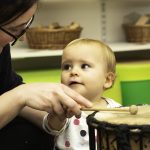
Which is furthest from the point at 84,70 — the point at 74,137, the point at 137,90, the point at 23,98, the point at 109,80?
the point at 137,90

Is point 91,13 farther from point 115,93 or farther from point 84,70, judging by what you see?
point 84,70

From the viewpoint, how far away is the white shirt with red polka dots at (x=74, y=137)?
1.49m

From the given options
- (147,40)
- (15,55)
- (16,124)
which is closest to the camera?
(16,124)

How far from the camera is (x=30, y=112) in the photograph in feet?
4.39

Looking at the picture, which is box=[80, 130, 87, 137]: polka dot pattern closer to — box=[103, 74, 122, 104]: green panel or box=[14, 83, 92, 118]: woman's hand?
box=[14, 83, 92, 118]: woman's hand

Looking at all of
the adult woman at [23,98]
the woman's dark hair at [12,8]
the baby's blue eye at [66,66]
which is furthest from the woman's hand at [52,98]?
the baby's blue eye at [66,66]

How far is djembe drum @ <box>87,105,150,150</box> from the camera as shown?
101 centimetres

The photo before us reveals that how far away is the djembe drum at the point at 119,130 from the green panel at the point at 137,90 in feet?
Result: 3.49

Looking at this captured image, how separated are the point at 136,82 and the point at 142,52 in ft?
1.63

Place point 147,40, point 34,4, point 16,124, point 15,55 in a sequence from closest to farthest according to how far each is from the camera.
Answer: point 34,4, point 16,124, point 15,55, point 147,40

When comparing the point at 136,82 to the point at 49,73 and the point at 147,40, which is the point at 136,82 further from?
the point at 49,73

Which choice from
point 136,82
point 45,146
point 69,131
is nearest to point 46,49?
point 136,82

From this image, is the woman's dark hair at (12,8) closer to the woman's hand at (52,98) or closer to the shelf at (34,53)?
the woman's hand at (52,98)

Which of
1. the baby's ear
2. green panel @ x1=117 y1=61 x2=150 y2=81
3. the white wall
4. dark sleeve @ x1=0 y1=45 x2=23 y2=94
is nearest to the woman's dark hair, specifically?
dark sleeve @ x1=0 y1=45 x2=23 y2=94
